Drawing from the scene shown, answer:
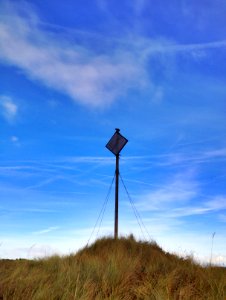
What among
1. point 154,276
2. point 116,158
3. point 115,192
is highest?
point 116,158

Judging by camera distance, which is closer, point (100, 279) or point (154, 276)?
point (100, 279)

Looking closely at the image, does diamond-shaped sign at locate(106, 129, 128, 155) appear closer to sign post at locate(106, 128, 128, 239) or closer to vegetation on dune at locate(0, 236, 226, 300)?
sign post at locate(106, 128, 128, 239)

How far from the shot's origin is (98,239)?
16.6 metres

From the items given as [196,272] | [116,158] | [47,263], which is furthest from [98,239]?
[196,272]

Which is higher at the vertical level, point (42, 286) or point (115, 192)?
point (115, 192)

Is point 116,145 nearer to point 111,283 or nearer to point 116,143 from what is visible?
point 116,143

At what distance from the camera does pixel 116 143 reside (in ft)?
58.6

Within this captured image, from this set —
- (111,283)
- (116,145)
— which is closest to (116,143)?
(116,145)

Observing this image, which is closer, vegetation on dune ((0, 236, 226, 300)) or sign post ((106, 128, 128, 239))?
vegetation on dune ((0, 236, 226, 300))

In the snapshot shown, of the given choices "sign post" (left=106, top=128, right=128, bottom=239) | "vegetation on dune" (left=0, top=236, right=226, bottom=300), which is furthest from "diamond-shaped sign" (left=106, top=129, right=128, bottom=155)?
"vegetation on dune" (left=0, top=236, right=226, bottom=300)

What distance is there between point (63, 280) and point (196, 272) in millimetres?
3574

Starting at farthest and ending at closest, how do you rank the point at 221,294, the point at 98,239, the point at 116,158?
the point at 116,158 < the point at 98,239 < the point at 221,294

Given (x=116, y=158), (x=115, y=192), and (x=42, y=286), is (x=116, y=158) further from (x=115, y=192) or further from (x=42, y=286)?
(x=42, y=286)

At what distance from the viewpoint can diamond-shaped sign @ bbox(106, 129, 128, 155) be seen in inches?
699
